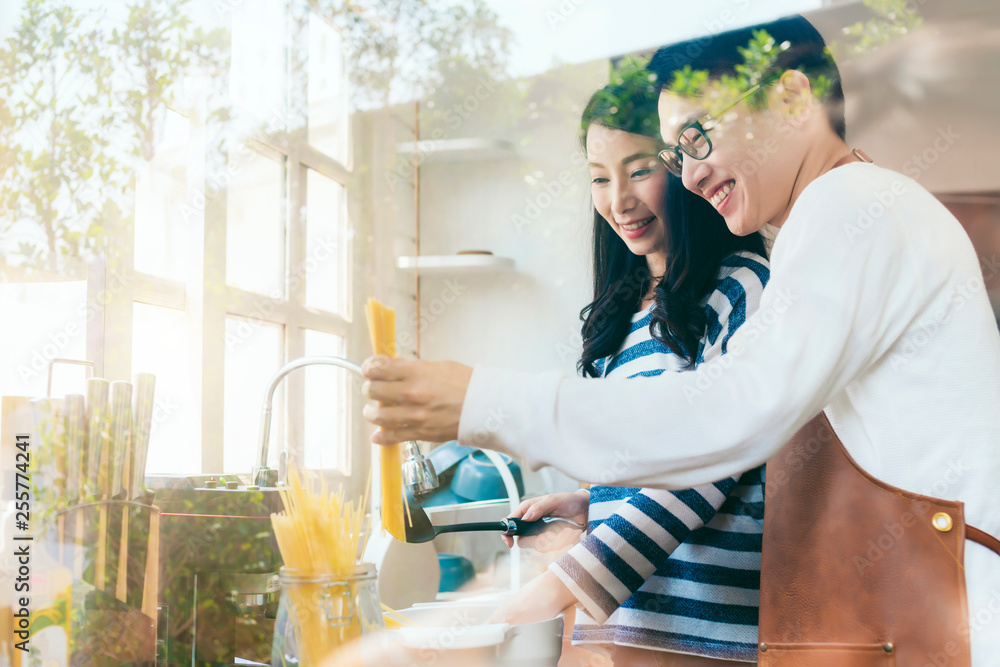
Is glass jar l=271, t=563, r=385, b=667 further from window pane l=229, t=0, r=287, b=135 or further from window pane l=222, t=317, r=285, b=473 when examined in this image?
window pane l=229, t=0, r=287, b=135

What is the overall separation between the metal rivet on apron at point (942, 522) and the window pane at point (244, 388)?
0.83 meters

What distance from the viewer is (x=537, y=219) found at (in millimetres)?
1359

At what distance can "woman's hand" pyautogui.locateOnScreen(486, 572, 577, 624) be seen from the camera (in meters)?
0.56

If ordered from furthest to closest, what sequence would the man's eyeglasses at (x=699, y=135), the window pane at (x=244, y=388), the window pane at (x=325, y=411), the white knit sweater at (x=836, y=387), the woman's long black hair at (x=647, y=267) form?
the window pane at (x=325, y=411)
the window pane at (x=244, y=388)
the woman's long black hair at (x=647, y=267)
the man's eyeglasses at (x=699, y=135)
the white knit sweater at (x=836, y=387)

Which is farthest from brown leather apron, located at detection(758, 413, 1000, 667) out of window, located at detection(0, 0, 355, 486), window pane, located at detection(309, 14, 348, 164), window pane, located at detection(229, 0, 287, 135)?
window pane, located at detection(309, 14, 348, 164)

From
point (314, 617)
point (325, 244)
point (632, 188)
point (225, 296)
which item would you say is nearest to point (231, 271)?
point (225, 296)

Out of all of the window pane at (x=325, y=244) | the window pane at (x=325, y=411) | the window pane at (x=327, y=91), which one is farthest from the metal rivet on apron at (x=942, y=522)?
the window pane at (x=327, y=91)

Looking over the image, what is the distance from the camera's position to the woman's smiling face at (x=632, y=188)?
709mm

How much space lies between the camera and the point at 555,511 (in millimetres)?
696

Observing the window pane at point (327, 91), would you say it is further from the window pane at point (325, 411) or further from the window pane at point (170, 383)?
the window pane at point (170, 383)

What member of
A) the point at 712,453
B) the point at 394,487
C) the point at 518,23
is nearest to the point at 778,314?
the point at 712,453

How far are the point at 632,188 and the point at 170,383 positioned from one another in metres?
0.59

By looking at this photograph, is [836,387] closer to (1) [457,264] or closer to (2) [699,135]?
(2) [699,135]

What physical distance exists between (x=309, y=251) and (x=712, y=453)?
1001mm
